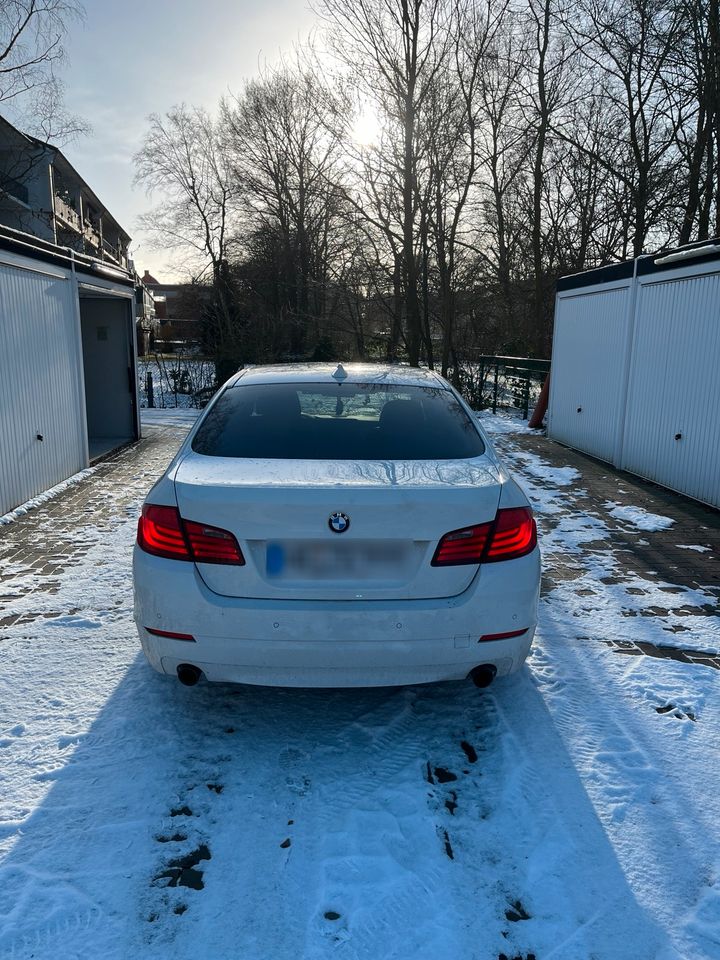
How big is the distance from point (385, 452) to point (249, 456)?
628 mm

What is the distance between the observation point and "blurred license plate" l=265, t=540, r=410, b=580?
9.00ft

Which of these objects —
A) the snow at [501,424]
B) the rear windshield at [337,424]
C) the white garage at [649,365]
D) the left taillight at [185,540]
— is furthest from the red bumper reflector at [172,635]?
the snow at [501,424]

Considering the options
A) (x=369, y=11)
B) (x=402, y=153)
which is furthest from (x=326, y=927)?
(x=369, y=11)

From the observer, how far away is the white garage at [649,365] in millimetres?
7609

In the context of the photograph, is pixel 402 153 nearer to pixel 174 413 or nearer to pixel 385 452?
pixel 174 413

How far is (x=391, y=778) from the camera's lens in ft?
9.25

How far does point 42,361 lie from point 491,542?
6.93 m

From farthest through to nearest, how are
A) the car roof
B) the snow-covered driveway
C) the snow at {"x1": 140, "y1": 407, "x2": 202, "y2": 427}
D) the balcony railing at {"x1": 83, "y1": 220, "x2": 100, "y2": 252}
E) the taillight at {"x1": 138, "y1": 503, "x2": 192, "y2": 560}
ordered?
1. the balcony railing at {"x1": 83, "y1": 220, "x2": 100, "y2": 252}
2. the snow at {"x1": 140, "y1": 407, "x2": 202, "y2": 427}
3. the car roof
4. the taillight at {"x1": 138, "y1": 503, "x2": 192, "y2": 560}
5. the snow-covered driveway

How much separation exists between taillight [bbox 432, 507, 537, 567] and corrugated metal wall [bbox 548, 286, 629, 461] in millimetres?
7695

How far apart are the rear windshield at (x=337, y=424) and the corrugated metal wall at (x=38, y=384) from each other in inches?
168

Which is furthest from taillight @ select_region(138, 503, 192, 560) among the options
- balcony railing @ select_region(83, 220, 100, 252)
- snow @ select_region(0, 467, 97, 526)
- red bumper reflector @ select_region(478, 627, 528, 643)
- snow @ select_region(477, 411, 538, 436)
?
balcony railing @ select_region(83, 220, 100, 252)

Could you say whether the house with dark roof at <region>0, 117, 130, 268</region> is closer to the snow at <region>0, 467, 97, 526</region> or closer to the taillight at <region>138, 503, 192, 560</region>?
the snow at <region>0, 467, 97, 526</region>

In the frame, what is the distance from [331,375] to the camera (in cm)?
410

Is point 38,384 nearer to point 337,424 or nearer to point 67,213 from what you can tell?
point 337,424
